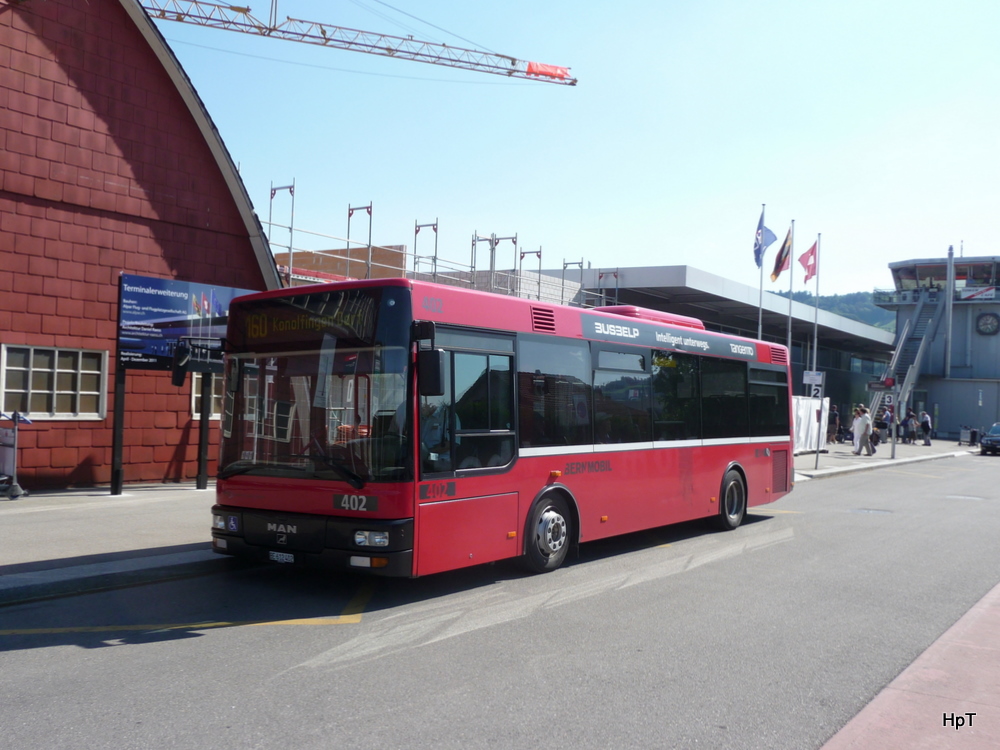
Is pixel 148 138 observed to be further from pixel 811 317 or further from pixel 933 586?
pixel 811 317

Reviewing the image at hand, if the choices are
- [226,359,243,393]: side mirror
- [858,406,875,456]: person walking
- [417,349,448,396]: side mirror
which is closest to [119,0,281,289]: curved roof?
[226,359,243,393]: side mirror

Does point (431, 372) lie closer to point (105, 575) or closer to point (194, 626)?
point (194, 626)

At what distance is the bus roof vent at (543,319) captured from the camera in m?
9.38

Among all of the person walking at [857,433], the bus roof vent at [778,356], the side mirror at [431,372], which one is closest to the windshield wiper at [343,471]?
the side mirror at [431,372]

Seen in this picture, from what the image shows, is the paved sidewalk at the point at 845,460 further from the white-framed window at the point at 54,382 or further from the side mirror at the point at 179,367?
the side mirror at the point at 179,367

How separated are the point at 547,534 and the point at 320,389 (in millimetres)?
2990

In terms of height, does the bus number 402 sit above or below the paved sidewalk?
above

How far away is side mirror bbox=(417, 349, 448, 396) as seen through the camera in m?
7.42

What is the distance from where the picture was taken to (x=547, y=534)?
30.6ft

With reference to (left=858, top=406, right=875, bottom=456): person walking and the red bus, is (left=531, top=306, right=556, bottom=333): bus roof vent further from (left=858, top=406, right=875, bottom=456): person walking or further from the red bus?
(left=858, top=406, right=875, bottom=456): person walking

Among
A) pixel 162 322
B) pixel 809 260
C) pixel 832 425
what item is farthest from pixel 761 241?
pixel 162 322

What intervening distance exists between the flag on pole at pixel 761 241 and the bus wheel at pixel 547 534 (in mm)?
24676

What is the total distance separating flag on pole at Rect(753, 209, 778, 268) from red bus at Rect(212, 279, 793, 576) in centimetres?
2284

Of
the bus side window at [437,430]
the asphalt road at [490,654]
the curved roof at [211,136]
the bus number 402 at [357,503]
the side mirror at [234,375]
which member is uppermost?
the curved roof at [211,136]
